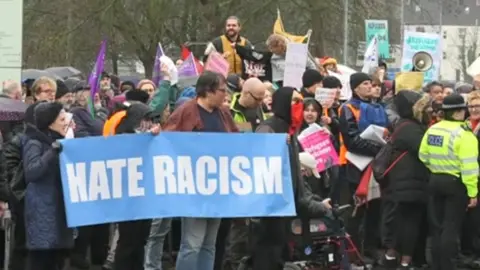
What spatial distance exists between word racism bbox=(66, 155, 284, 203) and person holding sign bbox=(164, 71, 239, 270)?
0.88 feet

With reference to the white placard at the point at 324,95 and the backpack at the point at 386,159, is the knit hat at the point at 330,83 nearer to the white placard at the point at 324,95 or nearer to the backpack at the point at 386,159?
the white placard at the point at 324,95

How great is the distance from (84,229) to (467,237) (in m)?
4.29

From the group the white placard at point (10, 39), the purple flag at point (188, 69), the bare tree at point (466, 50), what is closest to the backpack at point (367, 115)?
the purple flag at point (188, 69)

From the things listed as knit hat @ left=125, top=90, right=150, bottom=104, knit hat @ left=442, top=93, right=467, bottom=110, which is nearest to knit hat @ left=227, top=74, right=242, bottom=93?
knit hat @ left=125, top=90, right=150, bottom=104

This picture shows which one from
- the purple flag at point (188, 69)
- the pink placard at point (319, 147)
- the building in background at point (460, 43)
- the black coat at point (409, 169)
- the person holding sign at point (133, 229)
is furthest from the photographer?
the building in background at point (460, 43)

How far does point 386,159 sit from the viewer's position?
11672mm

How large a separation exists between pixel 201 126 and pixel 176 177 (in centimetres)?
49

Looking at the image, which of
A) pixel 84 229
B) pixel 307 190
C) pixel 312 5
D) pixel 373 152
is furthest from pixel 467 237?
pixel 312 5

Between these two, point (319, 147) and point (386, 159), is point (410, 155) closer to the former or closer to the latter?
point (386, 159)

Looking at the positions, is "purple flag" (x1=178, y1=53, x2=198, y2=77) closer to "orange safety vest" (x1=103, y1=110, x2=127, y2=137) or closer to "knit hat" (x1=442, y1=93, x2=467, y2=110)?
"orange safety vest" (x1=103, y1=110, x2=127, y2=137)

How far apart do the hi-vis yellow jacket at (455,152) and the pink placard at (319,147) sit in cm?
101

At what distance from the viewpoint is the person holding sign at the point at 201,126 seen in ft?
30.0

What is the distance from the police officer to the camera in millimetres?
10672

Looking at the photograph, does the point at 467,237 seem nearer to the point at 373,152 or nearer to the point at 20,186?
the point at 373,152
